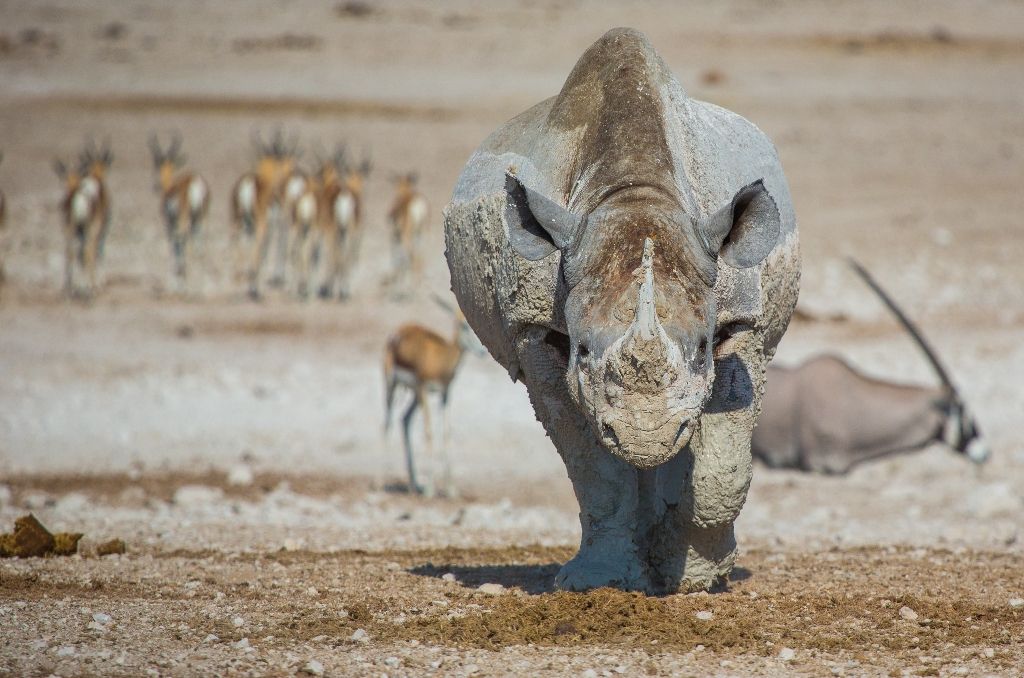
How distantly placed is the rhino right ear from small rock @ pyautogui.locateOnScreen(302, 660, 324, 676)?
1.71m

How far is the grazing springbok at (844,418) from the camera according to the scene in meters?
14.6

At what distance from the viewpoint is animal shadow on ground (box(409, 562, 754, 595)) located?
22.9 ft

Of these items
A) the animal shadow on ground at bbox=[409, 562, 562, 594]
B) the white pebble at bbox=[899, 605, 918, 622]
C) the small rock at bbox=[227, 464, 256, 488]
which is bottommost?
the small rock at bbox=[227, 464, 256, 488]

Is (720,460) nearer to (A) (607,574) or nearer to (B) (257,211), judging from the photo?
(A) (607,574)

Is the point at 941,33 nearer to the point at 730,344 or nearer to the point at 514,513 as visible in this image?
the point at 514,513

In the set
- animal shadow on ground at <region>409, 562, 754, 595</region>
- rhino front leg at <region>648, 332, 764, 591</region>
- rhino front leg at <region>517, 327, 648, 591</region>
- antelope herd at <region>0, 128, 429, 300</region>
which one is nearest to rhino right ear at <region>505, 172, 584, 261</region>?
rhino front leg at <region>517, 327, 648, 591</region>

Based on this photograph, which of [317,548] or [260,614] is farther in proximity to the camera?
[317,548]

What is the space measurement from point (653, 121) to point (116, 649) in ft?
9.78

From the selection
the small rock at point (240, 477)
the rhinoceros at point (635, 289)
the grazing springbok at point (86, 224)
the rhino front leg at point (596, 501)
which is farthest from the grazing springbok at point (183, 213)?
the rhino front leg at point (596, 501)

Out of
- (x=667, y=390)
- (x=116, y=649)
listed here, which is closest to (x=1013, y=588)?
(x=667, y=390)

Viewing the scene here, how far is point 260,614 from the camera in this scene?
6195 mm

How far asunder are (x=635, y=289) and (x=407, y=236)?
60.7 feet

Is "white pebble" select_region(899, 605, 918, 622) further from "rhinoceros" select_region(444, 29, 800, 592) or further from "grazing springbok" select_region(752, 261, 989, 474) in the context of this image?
"grazing springbok" select_region(752, 261, 989, 474)

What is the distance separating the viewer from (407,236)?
2347 cm
